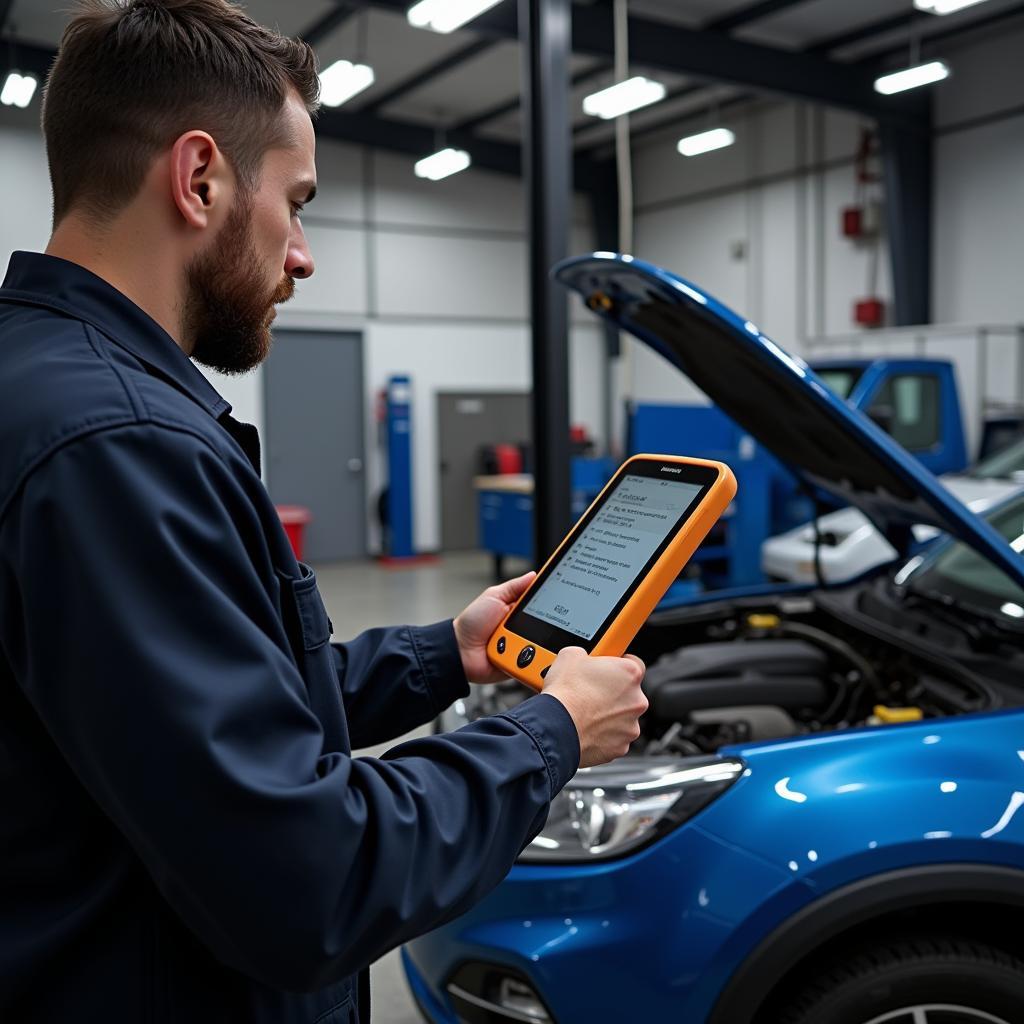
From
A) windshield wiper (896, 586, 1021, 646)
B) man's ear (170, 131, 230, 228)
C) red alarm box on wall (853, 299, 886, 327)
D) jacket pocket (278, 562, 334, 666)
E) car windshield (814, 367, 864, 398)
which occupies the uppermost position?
red alarm box on wall (853, 299, 886, 327)

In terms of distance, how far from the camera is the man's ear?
89 centimetres

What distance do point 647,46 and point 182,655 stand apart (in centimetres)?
805

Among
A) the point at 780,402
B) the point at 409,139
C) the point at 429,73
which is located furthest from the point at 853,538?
the point at 409,139

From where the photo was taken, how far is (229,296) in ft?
3.20

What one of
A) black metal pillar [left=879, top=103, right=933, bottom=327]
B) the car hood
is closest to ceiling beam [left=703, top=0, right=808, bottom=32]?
black metal pillar [left=879, top=103, right=933, bottom=327]

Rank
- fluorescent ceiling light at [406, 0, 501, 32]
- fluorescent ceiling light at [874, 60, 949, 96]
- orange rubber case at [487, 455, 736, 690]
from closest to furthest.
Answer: orange rubber case at [487, 455, 736, 690]
fluorescent ceiling light at [406, 0, 501, 32]
fluorescent ceiling light at [874, 60, 949, 96]

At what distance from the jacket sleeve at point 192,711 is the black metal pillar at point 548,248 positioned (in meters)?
4.23

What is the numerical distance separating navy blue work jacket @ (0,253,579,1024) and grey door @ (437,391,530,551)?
1042cm

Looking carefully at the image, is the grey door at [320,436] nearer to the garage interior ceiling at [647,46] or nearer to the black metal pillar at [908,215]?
the garage interior ceiling at [647,46]

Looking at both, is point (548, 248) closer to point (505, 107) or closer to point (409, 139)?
point (505, 107)

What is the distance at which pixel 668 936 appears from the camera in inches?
61.2

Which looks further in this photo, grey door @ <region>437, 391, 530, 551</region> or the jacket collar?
grey door @ <region>437, 391, 530, 551</region>

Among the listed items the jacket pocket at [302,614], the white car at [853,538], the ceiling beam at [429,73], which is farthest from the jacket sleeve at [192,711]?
the ceiling beam at [429,73]

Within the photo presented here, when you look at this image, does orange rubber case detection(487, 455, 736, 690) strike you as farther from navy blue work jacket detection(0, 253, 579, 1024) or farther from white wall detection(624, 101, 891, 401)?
white wall detection(624, 101, 891, 401)
